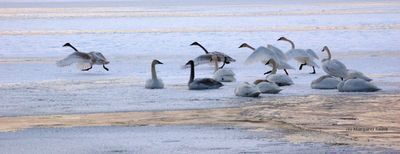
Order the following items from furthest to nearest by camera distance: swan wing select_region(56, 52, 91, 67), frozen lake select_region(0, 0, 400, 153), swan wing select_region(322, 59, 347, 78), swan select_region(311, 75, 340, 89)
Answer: swan wing select_region(56, 52, 91, 67)
swan wing select_region(322, 59, 347, 78)
swan select_region(311, 75, 340, 89)
frozen lake select_region(0, 0, 400, 153)

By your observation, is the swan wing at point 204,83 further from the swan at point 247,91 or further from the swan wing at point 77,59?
the swan wing at point 77,59

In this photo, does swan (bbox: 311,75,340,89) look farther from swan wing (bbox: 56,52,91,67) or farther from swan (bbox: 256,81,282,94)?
swan wing (bbox: 56,52,91,67)

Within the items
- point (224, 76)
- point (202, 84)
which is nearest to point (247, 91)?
point (202, 84)

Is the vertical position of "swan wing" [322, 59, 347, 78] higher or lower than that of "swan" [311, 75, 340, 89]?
higher

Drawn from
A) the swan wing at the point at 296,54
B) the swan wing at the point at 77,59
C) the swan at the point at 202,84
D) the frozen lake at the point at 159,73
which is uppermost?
the swan wing at the point at 296,54

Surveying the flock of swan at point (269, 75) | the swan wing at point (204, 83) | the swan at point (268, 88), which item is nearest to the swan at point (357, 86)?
the flock of swan at point (269, 75)

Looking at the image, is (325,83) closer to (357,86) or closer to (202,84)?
(357,86)

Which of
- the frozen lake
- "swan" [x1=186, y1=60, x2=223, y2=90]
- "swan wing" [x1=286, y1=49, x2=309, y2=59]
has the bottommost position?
the frozen lake

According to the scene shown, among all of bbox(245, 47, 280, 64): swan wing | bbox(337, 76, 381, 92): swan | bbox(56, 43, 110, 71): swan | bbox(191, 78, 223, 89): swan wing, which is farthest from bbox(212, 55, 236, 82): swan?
bbox(56, 43, 110, 71): swan

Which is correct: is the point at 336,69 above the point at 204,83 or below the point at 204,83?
above

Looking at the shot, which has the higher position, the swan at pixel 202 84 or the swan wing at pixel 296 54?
the swan wing at pixel 296 54

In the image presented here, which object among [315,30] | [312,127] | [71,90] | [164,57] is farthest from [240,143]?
[315,30]

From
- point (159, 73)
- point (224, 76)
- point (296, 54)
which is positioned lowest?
point (159, 73)

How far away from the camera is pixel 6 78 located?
13.4 m
